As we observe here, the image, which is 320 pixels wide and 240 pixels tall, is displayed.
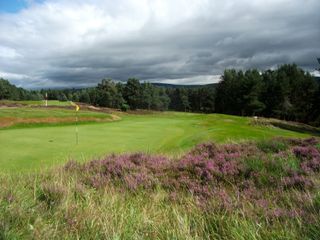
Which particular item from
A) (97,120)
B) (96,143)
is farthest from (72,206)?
(97,120)

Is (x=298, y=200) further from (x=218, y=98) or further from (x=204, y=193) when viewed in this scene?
(x=218, y=98)

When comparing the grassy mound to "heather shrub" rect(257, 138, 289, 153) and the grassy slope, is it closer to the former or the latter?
"heather shrub" rect(257, 138, 289, 153)

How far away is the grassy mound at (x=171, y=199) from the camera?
402 centimetres

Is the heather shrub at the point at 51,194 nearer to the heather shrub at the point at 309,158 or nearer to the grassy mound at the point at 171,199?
the grassy mound at the point at 171,199

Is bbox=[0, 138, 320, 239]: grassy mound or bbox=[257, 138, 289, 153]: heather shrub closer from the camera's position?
bbox=[0, 138, 320, 239]: grassy mound

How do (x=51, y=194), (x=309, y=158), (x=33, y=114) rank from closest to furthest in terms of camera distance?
(x=51, y=194) < (x=309, y=158) < (x=33, y=114)

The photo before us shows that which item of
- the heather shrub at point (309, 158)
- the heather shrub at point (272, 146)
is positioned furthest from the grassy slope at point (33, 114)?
the heather shrub at point (309, 158)

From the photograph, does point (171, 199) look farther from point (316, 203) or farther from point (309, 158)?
point (309, 158)

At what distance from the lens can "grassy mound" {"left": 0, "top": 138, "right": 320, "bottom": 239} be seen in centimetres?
402

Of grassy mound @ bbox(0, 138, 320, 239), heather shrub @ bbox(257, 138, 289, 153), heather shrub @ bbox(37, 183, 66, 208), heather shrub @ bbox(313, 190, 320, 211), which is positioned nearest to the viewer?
grassy mound @ bbox(0, 138, 320, 239)

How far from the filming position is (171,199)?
20.4 feet

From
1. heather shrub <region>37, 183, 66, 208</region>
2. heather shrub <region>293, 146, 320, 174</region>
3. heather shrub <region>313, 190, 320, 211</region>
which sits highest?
heather shrub <region>313, 190, 320, 211</region>

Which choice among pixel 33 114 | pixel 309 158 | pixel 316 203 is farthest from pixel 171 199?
pixel 33 114

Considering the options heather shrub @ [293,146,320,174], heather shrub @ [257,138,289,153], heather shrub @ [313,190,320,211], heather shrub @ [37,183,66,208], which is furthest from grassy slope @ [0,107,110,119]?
heather shrub @ [313,190,320,211]
